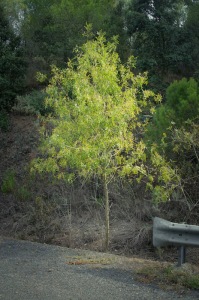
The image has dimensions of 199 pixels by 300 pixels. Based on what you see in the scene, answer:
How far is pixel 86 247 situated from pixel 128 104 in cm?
367

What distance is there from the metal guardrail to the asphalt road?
2.30ft

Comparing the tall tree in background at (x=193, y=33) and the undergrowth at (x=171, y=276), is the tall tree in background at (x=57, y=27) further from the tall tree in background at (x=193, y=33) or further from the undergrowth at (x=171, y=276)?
the undergrowth at (x=171, y=276)

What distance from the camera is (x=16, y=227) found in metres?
13.0

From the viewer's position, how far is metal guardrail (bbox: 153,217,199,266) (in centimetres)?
664

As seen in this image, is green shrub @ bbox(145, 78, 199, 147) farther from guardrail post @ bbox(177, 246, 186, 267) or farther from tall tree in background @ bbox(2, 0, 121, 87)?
tall tree in background @ bbox(2, 0, 121, 87)

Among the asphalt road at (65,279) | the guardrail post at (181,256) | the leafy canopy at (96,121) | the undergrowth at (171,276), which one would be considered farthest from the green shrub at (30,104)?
the undergrowth at (171,276)

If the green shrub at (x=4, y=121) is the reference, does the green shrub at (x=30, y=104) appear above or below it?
above

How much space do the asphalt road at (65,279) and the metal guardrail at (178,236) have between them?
70cm

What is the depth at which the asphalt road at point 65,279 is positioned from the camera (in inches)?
216

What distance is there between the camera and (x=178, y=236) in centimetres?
674

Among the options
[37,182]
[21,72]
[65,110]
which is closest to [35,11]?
[21,72]

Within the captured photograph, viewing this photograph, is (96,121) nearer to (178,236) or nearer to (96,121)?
(96,121)

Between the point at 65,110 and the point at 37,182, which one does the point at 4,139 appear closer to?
the point at 37,182

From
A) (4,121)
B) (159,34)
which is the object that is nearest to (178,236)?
(4,121)
